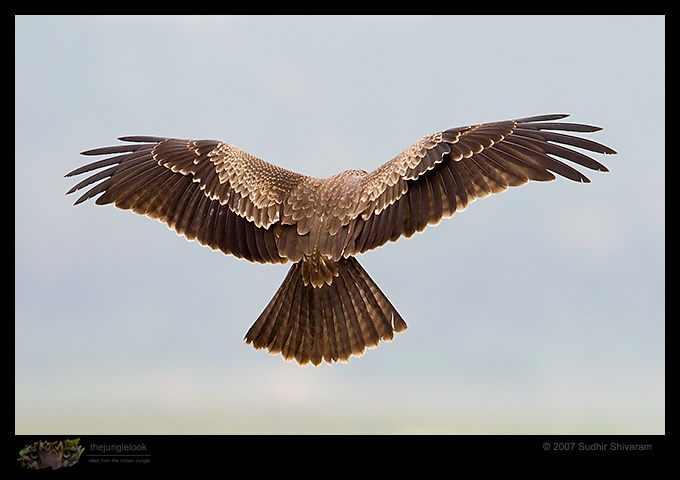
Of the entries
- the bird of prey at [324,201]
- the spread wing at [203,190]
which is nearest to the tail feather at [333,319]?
the bird of prey at [324,201]

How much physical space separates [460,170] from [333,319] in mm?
1467

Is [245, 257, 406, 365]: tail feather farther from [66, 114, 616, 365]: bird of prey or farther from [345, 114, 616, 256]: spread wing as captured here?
[345, 114, 616, 256]: spread wing

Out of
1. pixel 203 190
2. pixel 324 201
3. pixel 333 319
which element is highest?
pixel 203 190

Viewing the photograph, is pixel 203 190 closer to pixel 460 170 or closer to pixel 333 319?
pixel 333 319

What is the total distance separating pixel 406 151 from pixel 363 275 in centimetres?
99

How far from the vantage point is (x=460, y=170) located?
514 cm

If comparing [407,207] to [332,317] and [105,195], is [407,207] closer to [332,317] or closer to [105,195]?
[332,317]

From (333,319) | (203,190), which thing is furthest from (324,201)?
(203,190)

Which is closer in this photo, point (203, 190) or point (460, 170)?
point (460, 170)

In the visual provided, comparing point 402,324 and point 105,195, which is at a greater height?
point 105,195

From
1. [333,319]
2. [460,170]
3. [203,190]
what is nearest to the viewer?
[460,170]

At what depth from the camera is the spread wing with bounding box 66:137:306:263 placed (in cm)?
552

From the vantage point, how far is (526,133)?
17.1ft

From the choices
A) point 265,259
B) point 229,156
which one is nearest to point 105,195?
point 229,156
